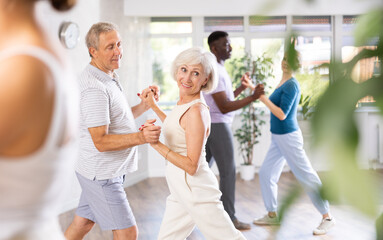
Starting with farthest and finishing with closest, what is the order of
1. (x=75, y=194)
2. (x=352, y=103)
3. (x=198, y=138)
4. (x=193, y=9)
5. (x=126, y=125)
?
(x=193, y=9) < (x=75, y=194) < (x=126, y=125) < (x=198, y=138) < (x=352, y=103)

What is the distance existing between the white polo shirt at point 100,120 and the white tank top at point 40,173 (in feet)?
5.02

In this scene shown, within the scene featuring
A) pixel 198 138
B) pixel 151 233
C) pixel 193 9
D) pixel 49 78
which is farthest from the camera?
pixel 193 9

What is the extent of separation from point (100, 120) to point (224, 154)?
71.8 inches

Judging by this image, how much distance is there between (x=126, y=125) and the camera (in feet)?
8.69

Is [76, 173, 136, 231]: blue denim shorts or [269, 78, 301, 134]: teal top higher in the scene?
[269, 78, 301, 134]: teal top

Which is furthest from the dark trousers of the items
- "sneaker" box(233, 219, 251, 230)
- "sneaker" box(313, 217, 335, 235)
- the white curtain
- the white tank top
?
the white tank top

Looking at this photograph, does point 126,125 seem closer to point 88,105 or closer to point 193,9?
point 88,105

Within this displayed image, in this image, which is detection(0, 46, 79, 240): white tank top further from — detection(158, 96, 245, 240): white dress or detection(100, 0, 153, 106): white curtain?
detection(100, 0, 153, 106): white curtain

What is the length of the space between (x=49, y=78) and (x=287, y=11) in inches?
24.6

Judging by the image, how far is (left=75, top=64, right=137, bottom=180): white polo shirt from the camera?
2.49 meters

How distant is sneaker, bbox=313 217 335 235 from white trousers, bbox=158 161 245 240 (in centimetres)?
209

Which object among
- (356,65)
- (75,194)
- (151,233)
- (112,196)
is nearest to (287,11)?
(356,65)

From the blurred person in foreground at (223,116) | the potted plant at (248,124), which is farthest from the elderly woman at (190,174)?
the potted plant at (248,124)

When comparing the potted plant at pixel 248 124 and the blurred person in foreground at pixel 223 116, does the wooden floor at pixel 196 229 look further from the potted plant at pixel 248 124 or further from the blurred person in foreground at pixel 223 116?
the blurred person in foreground at pixel 223 116
